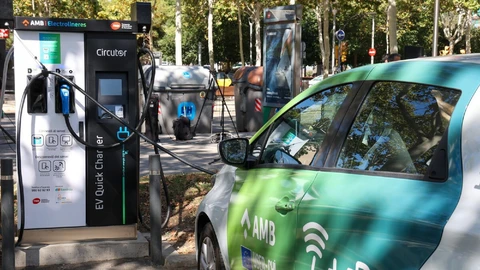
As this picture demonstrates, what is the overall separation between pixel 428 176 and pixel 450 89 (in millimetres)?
364

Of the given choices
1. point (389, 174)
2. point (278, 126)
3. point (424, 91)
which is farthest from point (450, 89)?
point (278, 126)

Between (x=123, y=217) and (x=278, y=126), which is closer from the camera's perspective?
(x=278, y=126)

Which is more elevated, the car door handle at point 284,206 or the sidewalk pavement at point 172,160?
the car door handle at point 284,206

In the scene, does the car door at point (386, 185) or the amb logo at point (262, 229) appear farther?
the amb logo at point (262, 229)

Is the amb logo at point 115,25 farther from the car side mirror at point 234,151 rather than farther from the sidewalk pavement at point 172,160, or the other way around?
the car side mirror at point 234,151

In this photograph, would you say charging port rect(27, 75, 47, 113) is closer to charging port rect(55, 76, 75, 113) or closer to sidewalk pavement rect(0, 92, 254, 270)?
charging port rect(55, 76, 75, 113)

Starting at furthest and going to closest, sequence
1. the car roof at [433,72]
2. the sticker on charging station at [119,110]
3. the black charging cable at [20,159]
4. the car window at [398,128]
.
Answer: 1. the sticker on charging station at [119,110]
2. the black charging cable at [20,159]
3. the car window at [398,128]
4. the car roof at [433,72]

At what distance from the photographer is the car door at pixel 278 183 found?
11.5 ft

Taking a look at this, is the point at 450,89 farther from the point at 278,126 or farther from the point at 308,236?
the point at 278,126

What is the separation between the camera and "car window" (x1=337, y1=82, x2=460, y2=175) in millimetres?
2842

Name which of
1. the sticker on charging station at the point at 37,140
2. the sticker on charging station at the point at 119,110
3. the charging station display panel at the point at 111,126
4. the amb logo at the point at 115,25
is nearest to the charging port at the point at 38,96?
the sticker on charging station at the point at 37,140

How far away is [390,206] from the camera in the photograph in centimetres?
272

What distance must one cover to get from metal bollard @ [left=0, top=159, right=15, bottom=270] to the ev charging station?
1.52 feet

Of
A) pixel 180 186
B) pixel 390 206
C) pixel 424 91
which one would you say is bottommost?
pixel 180 186
